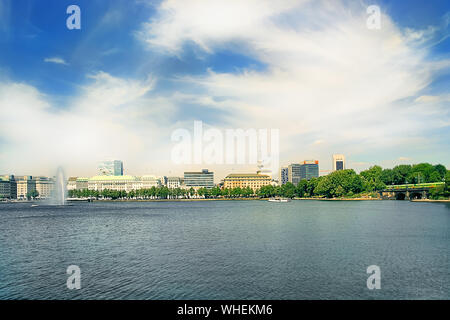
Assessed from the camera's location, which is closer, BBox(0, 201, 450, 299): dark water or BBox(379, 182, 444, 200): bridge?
BBox(0, 201, 450, 299): dark water

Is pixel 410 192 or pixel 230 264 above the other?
pixel 230 264

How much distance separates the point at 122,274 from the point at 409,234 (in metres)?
29.6

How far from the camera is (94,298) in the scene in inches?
725

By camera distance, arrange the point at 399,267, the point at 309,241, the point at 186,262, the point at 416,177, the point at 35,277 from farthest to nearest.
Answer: the point at 416,177, the point at 309,241, the point at 186,262, the point at 399,267, the point at 35,277

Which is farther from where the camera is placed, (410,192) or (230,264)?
(410,192)

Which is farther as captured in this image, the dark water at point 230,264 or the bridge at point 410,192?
the bridge at point 410,192

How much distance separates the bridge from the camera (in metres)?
121

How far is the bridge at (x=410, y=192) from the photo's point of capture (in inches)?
4751

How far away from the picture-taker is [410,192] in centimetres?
12900

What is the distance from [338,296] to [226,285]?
5.79 m
